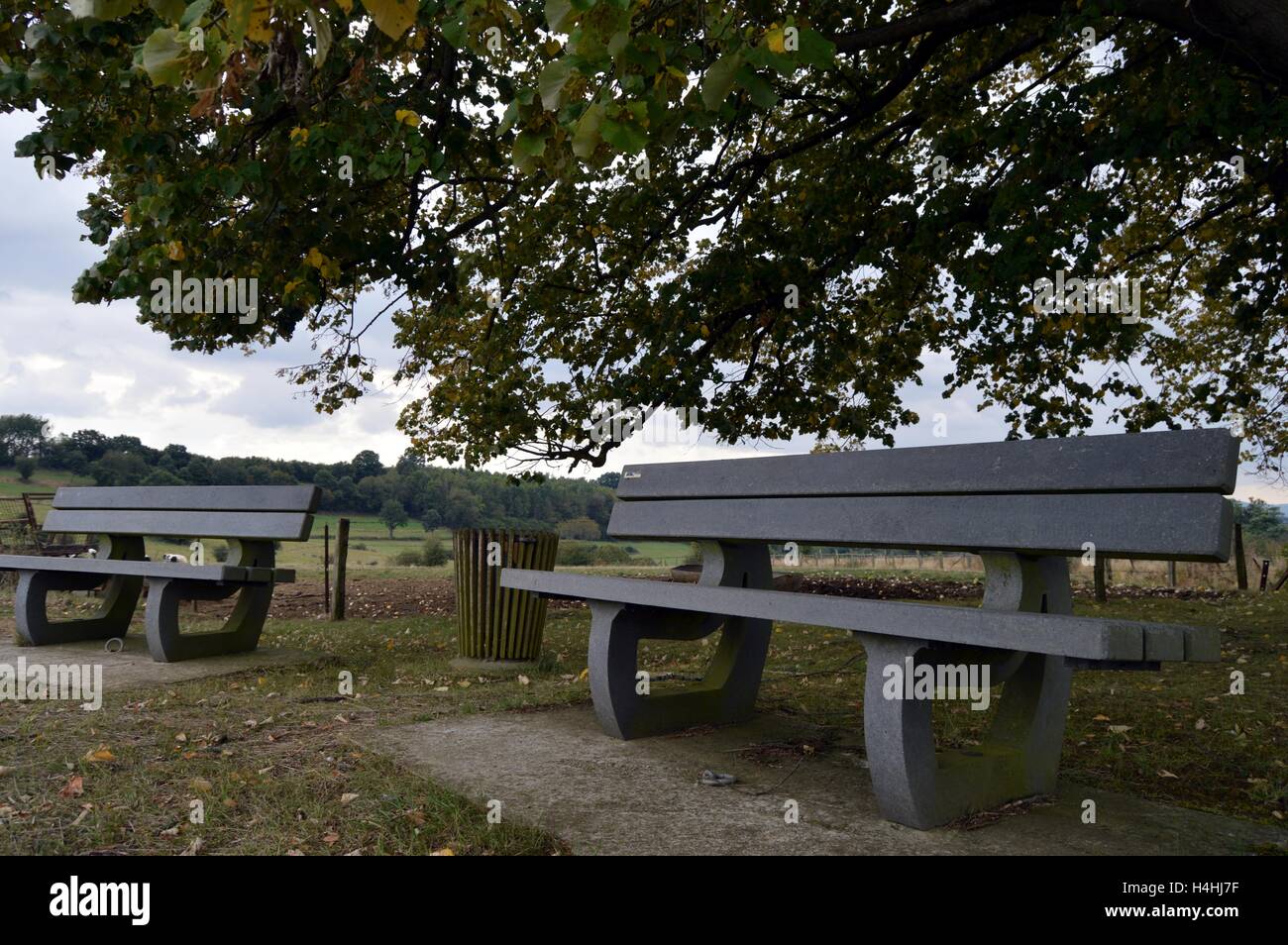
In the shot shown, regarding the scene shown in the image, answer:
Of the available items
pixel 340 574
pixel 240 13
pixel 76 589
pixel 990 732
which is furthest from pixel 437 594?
pixel 240 13

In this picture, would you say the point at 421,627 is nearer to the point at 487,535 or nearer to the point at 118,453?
the point at 487,535

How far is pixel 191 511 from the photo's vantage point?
7.43 meters

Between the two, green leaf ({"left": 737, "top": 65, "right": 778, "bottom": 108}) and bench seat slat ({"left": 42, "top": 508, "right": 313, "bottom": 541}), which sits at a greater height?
green leaf ({"left": 737, "top": 65, "right": 778, "bottom": 108})

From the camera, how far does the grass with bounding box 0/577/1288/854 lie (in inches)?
116

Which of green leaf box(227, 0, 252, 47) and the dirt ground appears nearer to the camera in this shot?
green leaf box(227, 0, 252, 47)

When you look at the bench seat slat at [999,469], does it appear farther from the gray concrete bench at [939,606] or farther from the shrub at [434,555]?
the shrub at [434,555]

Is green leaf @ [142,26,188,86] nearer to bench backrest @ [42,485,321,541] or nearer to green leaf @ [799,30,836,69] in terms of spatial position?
green leaf @ [799,30,836,69]

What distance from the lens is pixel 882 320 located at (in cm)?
1083

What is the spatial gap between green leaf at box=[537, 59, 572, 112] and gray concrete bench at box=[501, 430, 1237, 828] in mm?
1862

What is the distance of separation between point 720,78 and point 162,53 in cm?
170

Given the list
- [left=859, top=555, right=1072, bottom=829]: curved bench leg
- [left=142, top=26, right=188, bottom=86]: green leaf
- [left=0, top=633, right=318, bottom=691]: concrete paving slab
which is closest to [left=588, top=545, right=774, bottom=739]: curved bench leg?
[left=859, top=555, right=1072, bottom=829]: curved bench leg

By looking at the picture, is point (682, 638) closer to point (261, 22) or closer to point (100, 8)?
point (261, 22)
